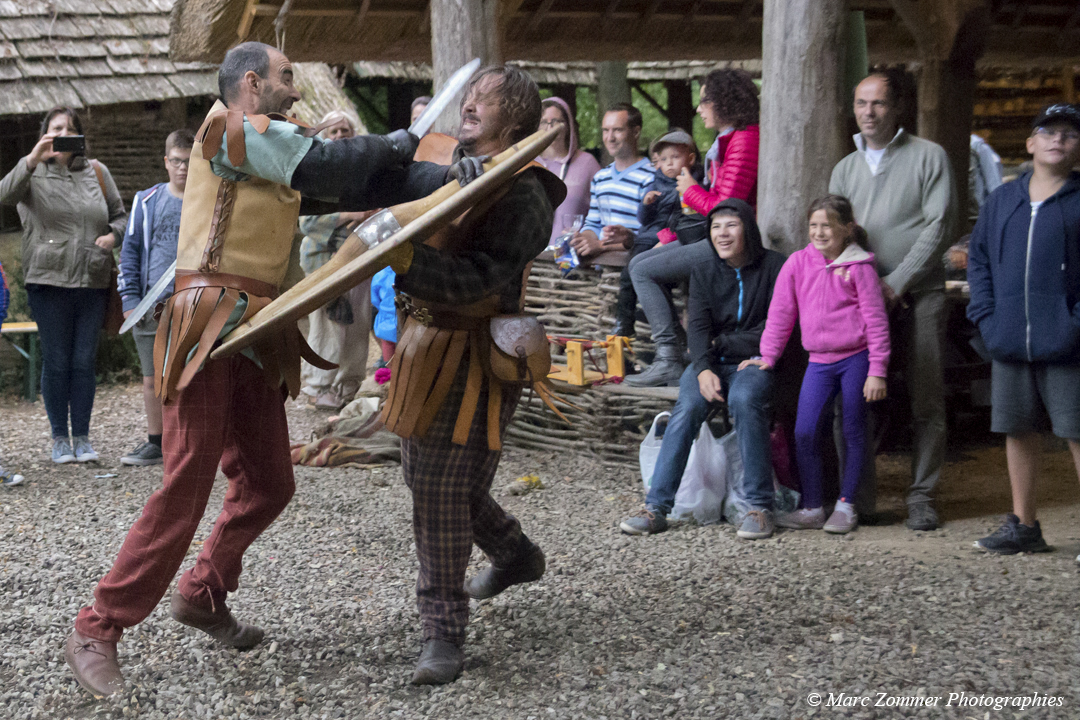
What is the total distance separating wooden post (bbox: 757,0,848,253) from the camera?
4.62 metres

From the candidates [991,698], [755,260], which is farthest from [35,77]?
[991,698]

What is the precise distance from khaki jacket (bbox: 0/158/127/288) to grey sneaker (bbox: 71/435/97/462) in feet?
2.99

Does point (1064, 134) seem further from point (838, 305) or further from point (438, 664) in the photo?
point (438, 664)

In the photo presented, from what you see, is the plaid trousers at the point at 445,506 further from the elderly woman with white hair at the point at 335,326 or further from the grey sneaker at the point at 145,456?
the grey sneaker at the point at 145,456

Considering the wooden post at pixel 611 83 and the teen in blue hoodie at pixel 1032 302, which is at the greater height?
the wooden post at pixel 611 83

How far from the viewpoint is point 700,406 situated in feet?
15.1

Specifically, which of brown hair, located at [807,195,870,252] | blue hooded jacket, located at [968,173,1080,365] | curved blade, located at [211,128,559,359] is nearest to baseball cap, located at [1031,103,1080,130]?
blue hooded jacket, located at [968,173,1080,365]

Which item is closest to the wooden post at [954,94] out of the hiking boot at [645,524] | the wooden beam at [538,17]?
the wooden beam at [538,17]

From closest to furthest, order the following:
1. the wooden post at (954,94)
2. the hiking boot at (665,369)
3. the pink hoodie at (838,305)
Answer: the pink hoodie at (838,305)
the hiking boot at (665,369)
the wooden post at (954,94)

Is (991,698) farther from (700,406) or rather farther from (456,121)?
(456,121)

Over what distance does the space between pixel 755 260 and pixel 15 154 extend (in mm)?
7735

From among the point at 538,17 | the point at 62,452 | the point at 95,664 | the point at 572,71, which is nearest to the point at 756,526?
the point at 95,664

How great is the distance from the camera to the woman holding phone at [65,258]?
5.72 meters

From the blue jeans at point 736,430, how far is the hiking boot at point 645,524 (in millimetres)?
60
